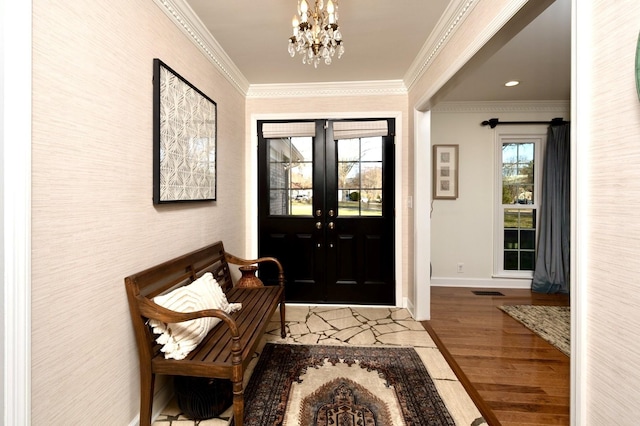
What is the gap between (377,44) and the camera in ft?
8.52

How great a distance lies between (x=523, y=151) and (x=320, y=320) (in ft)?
12.6

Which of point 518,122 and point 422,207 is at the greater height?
point 518,122

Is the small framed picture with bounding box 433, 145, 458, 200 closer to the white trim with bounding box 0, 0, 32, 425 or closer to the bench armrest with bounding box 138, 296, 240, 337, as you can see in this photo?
the bench armrest with bounding box 138, 296, 240, 337

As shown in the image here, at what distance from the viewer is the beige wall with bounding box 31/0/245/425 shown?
1.11 metres

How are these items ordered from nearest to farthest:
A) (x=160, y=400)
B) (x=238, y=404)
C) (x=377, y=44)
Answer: (x=238, y=404), (x=160, y=400), (x=377, y=44)

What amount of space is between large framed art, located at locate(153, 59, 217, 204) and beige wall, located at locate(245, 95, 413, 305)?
3.96ft

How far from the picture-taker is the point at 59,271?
117 centimetres

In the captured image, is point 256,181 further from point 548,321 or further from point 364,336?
point 548,321

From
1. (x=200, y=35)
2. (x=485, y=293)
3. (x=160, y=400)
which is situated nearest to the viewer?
(x=160, y=400)

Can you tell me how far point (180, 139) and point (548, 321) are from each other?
3979 millimetres

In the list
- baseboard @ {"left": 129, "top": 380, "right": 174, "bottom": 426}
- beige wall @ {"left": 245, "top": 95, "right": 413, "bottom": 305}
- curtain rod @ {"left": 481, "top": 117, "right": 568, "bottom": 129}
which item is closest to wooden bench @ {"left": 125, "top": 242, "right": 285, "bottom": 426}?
baseboard @ {"left": 129, "top": 380, "right": 174, "bottom": 426}

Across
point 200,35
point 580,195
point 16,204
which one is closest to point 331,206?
point 200,35

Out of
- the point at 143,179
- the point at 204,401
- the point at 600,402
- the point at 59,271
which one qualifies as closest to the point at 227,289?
the point at 204,401

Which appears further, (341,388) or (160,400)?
(341,388)
